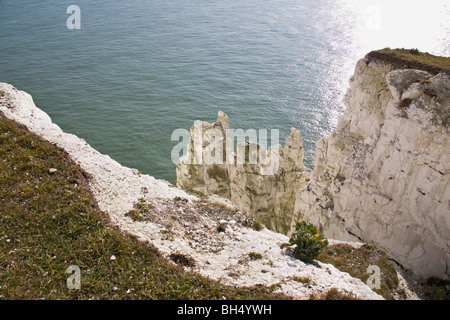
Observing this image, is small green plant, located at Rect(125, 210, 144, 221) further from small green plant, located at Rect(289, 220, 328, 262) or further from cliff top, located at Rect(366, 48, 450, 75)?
cliff top, located at Rect(366, 48, 450, 75)

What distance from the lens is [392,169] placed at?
2006cm

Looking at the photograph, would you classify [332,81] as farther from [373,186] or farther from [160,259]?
[160,259]

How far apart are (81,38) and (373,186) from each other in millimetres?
74297

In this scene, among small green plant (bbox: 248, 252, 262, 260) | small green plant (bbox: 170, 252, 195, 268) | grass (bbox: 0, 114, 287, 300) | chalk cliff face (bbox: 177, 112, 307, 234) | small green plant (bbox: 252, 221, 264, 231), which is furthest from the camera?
chalk cliff face (bbox: 177, 112, 307, 234)

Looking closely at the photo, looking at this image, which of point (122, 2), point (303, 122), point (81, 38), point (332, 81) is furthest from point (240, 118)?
point (122, 2)

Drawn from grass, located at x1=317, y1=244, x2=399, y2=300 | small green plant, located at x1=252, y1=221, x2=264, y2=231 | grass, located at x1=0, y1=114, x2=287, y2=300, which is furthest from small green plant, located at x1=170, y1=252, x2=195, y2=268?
grass, located at x1=317, y1=244, x2=399, y2=300

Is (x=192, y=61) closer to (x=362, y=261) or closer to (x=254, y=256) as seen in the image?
(x=362, y=261)

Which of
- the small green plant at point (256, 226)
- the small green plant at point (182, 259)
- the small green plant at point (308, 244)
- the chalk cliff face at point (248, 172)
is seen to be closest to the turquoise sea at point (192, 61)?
the chalk cliff face at point (248, 172)

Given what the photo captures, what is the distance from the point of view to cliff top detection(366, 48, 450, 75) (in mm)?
19234

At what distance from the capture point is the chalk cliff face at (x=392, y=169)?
18078mm

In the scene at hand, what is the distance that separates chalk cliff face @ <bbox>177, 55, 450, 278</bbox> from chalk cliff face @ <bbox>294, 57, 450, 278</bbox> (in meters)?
0.05

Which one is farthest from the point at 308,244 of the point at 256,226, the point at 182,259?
the point at 182,259

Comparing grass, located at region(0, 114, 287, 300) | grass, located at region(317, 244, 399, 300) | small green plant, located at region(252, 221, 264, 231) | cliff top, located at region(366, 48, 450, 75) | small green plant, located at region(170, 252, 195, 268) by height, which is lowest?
grass, located at region(317, 244, 399, 300)

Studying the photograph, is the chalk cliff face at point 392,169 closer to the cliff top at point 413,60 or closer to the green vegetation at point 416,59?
the cliff top at point 413,60
